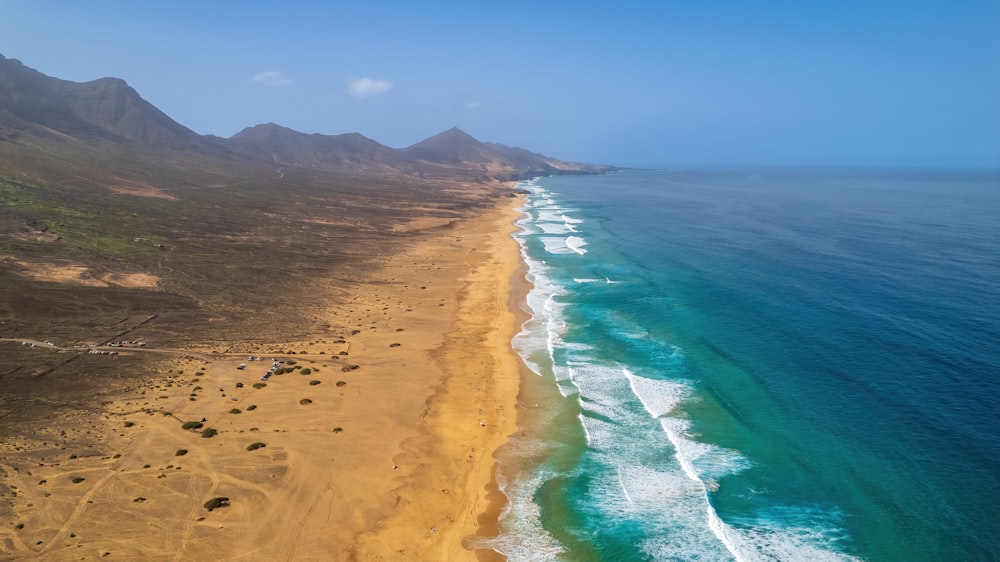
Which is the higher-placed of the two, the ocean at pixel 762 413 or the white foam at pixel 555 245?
the white foam at pixel 555 245

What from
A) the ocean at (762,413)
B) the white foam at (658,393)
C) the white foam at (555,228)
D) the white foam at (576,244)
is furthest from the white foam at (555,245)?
the white foam at (658,393)

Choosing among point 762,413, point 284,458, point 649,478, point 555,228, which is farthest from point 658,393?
point 555,228

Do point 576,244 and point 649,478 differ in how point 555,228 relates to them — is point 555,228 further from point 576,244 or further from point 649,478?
point 649,478

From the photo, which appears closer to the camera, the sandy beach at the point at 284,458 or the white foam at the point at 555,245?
the sandy beach at the point at 284,458

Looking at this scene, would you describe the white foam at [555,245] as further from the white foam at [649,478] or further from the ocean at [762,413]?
the white foam at [649,478]

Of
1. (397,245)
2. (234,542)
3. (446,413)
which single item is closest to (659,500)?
(446,413)

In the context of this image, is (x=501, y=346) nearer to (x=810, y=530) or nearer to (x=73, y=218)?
(x=810, y=530)
